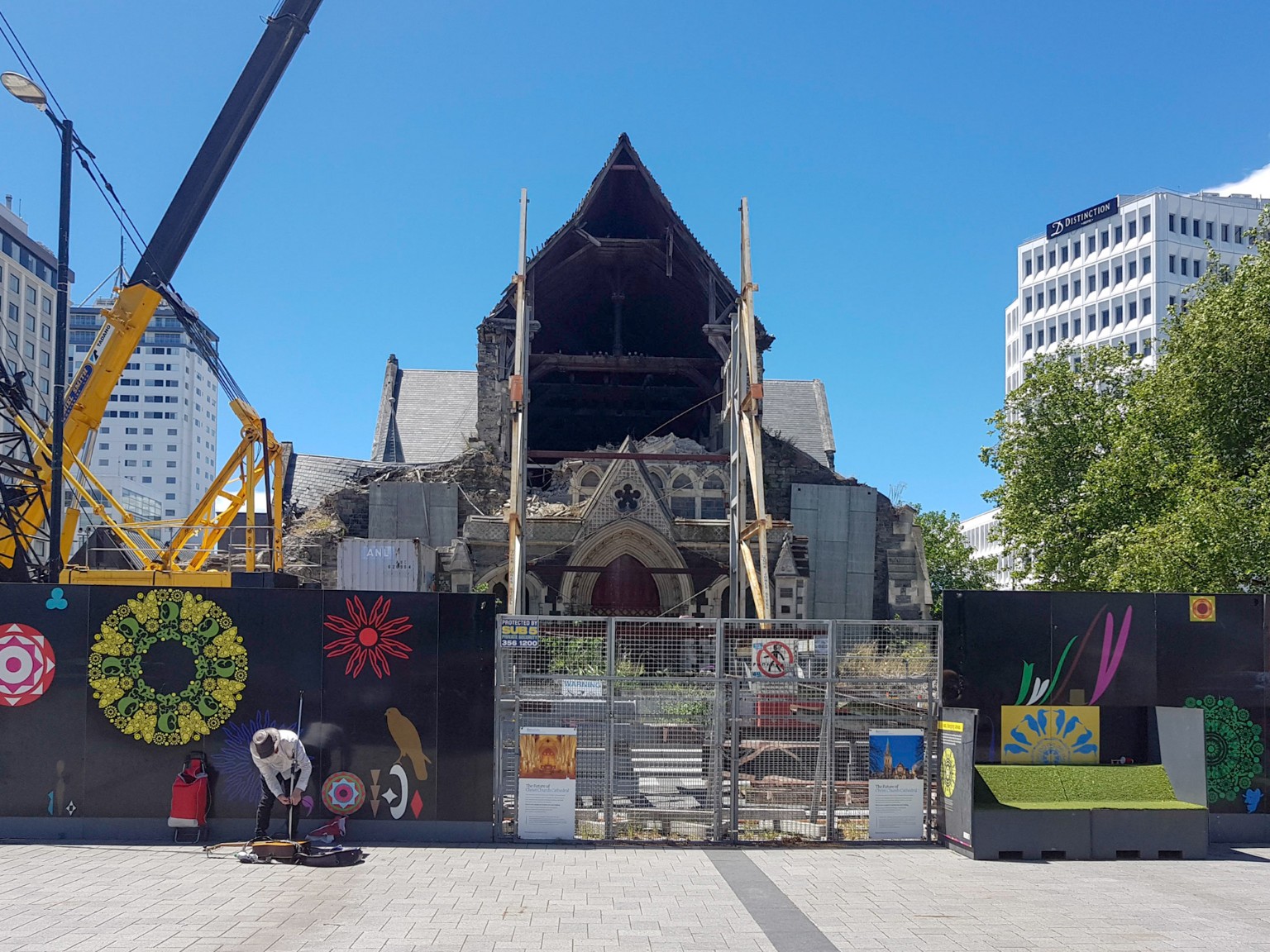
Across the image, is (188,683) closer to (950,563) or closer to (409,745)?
(409,745)

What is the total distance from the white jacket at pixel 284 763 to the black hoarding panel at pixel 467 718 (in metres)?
1.43

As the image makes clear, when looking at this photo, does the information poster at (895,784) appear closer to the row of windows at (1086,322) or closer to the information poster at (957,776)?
the information poster at (957,776)

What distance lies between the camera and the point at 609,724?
1170cm

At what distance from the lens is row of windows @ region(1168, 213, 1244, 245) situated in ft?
286

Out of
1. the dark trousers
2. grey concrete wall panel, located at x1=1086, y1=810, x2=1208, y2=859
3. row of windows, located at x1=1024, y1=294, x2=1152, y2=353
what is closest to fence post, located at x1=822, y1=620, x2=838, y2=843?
grey concrete wall panel, located at x1=1086, y1=810, x2=1208, y2=859

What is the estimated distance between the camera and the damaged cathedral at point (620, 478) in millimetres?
27875

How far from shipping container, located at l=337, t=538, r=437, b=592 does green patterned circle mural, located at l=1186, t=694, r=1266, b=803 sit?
62.5 feet

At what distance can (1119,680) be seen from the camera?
40.1ft

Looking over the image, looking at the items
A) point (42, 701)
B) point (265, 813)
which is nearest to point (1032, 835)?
Answer: point (265, 813)

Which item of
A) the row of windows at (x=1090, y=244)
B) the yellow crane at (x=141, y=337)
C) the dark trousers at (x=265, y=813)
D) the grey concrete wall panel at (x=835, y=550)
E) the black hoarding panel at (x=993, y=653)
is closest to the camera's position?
the dark trousers at (x=265, y=813)

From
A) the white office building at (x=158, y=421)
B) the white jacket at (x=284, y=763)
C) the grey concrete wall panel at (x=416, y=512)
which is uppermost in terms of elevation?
the white office building at (x=158, y=421)

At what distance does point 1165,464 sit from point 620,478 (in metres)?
12.5

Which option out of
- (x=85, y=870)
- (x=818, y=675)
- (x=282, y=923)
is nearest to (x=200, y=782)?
(x=85, y=870)

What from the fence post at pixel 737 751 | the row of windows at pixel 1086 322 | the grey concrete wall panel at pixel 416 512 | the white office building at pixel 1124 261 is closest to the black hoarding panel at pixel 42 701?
the fence post at pixel 737 751
